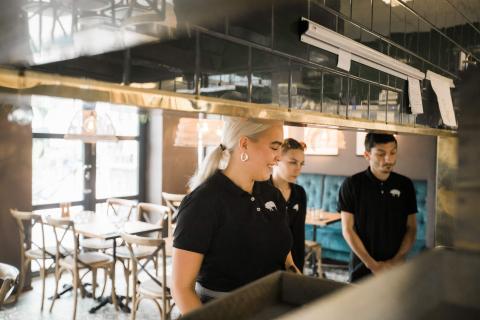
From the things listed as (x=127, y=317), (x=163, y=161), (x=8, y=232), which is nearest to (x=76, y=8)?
(x=127, y=317)

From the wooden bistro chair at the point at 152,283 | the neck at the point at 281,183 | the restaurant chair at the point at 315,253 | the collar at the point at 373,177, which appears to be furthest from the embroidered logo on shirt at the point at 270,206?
the restaurant chair at the point at 315,253

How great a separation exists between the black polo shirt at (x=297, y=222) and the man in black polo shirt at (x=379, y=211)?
34 cm

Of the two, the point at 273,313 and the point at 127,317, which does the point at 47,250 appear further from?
the point at 273,313

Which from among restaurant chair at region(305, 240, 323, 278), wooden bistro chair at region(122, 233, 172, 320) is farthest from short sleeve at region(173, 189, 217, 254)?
restaurant chair at region(305, 240, 323, 278)

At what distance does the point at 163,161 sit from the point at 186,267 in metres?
5.43

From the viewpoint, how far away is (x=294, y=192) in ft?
8.32

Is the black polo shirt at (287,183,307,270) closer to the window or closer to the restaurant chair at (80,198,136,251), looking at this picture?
the restaurant chair at (80,198,136,251)

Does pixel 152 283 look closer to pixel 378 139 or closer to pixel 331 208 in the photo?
pixel 378 139

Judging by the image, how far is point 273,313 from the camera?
0.69m

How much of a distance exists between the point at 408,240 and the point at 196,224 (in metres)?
1.70

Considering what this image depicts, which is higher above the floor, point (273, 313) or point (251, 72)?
point (251, 72)

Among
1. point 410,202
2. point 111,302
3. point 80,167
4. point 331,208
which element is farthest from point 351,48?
point 80,167

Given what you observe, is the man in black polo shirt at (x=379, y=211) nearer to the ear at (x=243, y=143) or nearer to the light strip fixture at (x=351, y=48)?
the light strip fixture at (x=351, y=48)

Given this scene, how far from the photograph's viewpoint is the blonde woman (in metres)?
1.47
